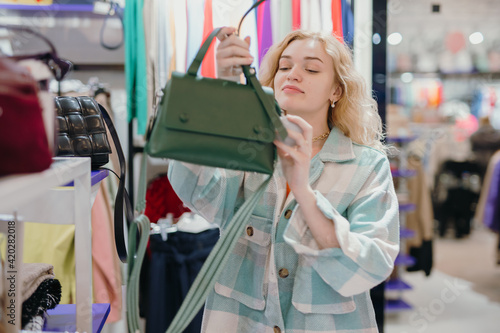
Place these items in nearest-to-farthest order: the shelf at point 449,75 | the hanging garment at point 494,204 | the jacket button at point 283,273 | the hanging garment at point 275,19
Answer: the jacket button at point 283,273, the hanging garment at point 275,19, the hanging garment at point 494,204, the shelf at point 449,75

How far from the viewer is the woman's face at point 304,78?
1.18m

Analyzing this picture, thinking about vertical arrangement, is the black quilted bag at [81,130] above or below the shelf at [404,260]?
above

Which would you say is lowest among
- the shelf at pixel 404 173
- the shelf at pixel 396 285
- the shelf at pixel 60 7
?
the shelf at pixel 396 285

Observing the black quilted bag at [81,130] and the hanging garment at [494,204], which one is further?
the hanging garment at [494,204]

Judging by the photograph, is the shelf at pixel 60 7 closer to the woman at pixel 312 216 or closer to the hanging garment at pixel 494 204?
the woman at pixel 312 216

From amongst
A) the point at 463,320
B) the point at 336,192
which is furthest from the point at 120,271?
the point at 463,320

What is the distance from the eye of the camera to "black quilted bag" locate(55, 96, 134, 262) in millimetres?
1018

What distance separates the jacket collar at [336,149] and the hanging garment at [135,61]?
1.06 metres

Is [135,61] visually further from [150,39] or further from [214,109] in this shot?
[214,109]

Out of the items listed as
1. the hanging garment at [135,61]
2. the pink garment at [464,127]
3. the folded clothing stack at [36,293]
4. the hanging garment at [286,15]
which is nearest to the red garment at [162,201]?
the hanging garment at [135,61]


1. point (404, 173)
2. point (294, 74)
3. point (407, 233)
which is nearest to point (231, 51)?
point (294, 74)

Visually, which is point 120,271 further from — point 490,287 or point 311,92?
point 490,287

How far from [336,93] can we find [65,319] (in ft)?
2.96

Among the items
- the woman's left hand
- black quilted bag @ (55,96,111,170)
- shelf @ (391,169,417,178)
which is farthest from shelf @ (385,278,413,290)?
black quilted bag @ (55,96,111,170)
